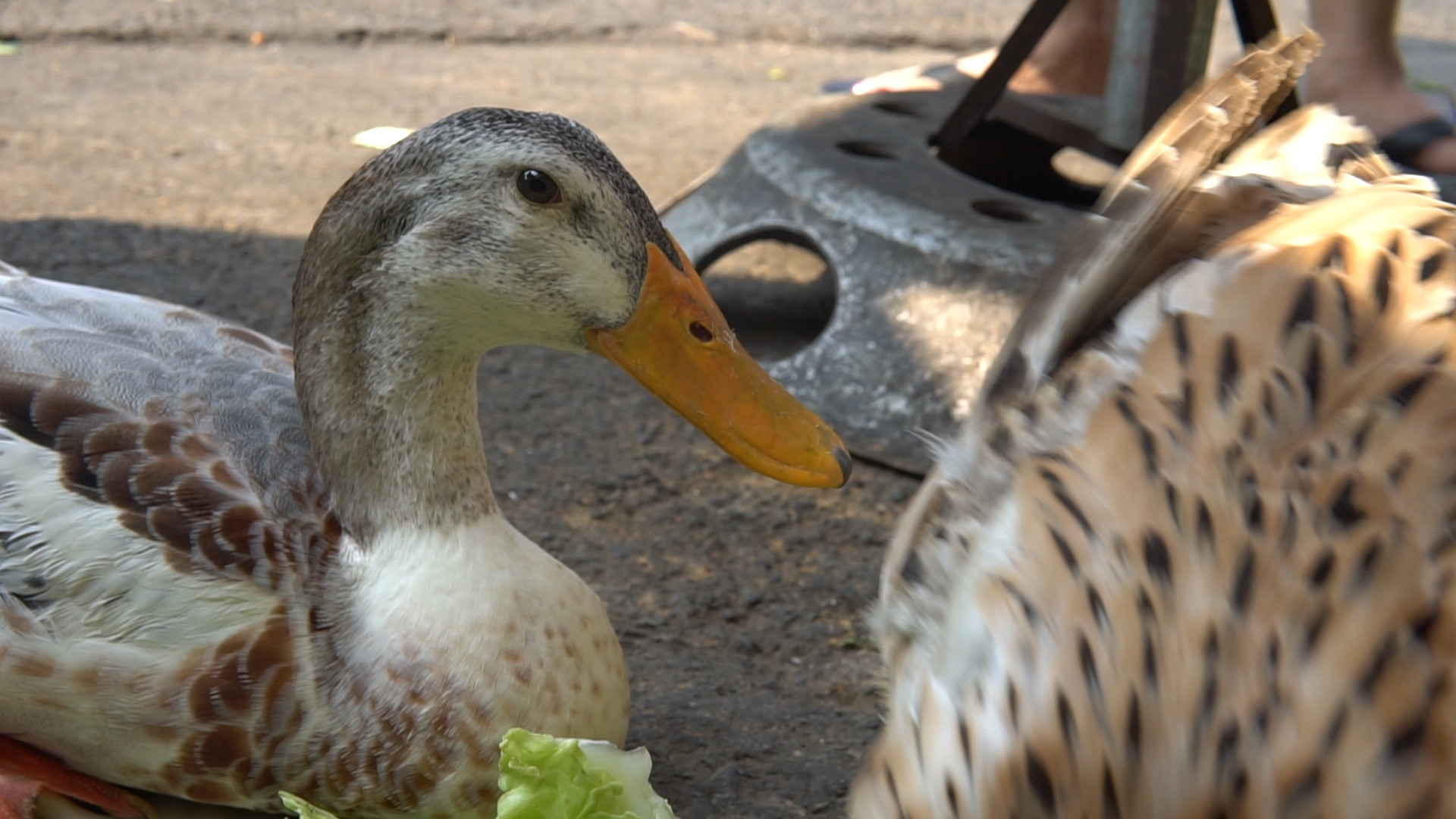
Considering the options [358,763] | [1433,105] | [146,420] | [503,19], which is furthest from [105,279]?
[1433,105]

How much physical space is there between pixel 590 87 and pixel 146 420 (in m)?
3.96

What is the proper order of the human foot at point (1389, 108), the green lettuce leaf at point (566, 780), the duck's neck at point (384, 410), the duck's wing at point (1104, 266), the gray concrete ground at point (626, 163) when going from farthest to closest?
1. the human foot at point (1389, 108)
2. the gray concrete ground at point (626, 163)
3. the duck's neck at point (384, 410)
4. the green lettuce leaf at point (566, 780)
5. the duck's wing at point (1104, 266)

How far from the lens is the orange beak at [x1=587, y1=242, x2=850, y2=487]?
2174 mm

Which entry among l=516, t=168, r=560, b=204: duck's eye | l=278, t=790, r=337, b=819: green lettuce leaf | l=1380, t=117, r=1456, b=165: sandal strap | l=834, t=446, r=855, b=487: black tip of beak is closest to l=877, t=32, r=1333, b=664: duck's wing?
l=834, t=446, r=855, b=487: black tip of beak

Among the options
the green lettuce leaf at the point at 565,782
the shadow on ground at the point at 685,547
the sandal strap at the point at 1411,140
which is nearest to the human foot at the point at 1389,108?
the sandal strap at the point at 1411,140

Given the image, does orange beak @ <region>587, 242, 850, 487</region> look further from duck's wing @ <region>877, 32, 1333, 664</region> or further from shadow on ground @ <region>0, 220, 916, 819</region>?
shadow on ground @ <region>0, 220, 916, 819</region>

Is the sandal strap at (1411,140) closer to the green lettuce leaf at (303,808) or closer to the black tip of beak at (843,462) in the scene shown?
the black tip of beak at (843,462)

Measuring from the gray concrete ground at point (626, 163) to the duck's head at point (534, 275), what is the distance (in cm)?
63

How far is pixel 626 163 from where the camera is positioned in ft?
16.6

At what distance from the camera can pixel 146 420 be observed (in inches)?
83.7

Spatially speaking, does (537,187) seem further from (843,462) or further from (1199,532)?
(1199,532)

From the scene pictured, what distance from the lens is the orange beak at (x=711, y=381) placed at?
2174 mm

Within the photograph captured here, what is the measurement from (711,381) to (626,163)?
296 cm

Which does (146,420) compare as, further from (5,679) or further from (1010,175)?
(1010,175)
